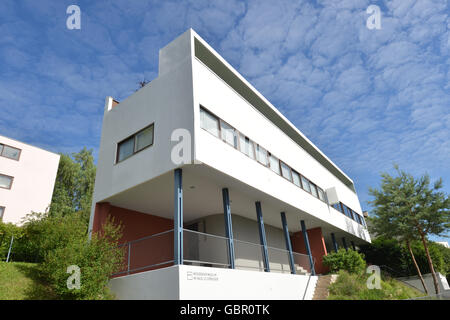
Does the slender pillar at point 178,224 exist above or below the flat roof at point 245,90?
below

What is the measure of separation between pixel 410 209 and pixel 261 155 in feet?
43.8

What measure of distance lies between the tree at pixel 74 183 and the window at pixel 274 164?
2396 cm

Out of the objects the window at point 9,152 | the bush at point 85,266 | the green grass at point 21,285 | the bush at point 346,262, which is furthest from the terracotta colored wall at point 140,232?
the window at point 9,152

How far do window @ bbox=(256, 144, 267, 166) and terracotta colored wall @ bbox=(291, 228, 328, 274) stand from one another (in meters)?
9.05

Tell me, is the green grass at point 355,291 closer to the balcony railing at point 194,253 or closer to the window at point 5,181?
the balcony railing at point 194,253

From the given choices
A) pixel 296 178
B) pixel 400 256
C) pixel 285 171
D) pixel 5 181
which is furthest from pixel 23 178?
pixel 400 256

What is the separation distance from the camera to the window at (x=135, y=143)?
11.5 meters

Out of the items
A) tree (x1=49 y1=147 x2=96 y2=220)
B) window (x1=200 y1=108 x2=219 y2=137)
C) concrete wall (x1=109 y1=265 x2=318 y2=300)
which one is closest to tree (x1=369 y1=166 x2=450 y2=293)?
concrete wall (x1=109 y1=265 x2=318 y2=300)

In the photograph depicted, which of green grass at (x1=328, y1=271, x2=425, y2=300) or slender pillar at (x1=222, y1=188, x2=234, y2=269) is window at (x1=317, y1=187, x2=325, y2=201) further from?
slender pillar at (x1=222, y1=188, x2=234, y2=269)

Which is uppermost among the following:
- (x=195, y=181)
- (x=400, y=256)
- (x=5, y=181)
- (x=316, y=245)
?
(x=5, y=181)

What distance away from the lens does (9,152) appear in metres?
24.8

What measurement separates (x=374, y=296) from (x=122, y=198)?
11179 millimetres

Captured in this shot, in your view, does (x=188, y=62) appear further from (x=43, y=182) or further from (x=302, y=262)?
(x=43, y=182)

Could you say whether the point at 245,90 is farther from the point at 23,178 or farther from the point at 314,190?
the point at 23,178
